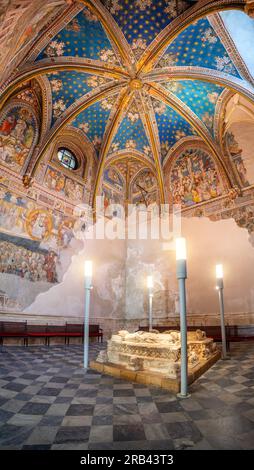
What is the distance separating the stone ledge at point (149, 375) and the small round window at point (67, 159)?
1067cm

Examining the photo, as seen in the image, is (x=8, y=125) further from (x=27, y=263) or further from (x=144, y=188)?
(x=144, y=188)

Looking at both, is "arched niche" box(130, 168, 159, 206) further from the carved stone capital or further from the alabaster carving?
the alabaster carving

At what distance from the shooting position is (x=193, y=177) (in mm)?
13883

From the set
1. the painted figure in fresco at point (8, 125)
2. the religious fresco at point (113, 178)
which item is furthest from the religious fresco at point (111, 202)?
the painted figure in fresco at point (8, 125)

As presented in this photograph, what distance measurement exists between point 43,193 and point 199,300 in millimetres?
8990

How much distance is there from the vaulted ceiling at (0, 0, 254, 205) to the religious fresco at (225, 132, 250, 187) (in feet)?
2.14

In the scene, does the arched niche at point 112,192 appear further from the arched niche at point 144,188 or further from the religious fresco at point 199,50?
the religious fresco at point 199,50

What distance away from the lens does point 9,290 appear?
9.56m

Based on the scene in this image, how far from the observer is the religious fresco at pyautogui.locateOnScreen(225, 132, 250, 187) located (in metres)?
11.8

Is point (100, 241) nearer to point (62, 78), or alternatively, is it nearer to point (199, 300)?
point (199, 300)

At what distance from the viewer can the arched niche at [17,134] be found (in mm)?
10297

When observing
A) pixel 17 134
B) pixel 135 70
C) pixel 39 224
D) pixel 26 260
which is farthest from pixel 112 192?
pixel 26 260
